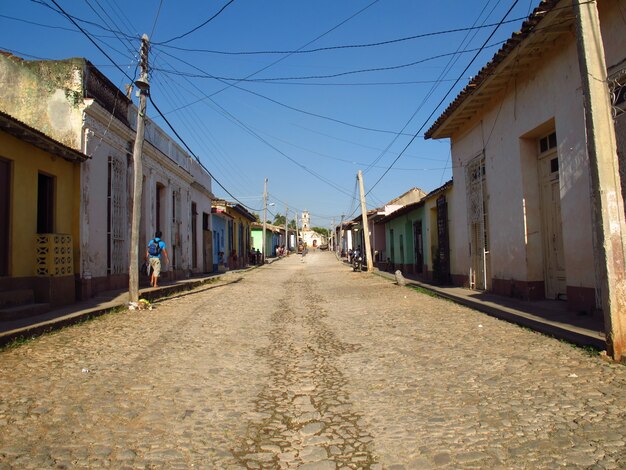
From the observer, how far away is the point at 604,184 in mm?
4961

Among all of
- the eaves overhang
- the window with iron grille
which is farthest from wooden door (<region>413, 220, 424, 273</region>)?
the window with iron grille

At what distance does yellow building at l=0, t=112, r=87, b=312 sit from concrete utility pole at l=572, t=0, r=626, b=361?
26.3ft

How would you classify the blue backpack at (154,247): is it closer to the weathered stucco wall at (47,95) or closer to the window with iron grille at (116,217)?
the window with iron grille at (116,217)

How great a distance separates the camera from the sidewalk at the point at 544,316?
229 inches

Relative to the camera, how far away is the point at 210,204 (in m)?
26.3

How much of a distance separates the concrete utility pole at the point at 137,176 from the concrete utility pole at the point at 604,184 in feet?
27.7

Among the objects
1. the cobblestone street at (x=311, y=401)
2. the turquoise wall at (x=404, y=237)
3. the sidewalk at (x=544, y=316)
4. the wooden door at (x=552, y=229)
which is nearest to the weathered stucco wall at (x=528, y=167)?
the wooden door at (x=552, y=229)

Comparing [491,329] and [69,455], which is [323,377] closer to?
[69,455]

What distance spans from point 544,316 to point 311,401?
492cm

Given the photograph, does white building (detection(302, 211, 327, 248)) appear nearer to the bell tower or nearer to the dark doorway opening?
the bell tower

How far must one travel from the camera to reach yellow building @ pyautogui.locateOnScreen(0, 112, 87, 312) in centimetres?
851

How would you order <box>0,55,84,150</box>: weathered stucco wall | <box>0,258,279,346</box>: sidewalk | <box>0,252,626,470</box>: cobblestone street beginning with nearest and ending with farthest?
<box>0,252,626,470</box>: cobblestone street
<box>0,258,279,346</box>: sidewalk
<box>0,55,84,150</box>: weathered stucco wall

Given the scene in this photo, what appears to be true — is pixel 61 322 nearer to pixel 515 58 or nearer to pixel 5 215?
pixel 5 215

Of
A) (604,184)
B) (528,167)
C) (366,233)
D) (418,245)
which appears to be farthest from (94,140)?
(366,233)
